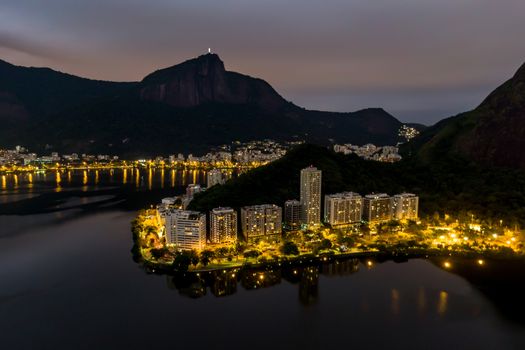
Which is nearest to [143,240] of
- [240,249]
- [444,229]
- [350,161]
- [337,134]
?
[240,249]

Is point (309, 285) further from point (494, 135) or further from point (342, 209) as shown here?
point (494, 135)

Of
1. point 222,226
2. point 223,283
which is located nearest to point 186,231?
point 222,226

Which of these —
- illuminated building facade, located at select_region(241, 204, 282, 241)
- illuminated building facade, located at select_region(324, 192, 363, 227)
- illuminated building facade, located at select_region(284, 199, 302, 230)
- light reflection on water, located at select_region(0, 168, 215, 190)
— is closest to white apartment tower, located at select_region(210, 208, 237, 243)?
illuminated building facade, located at select_region(241, 204, 282, 241)

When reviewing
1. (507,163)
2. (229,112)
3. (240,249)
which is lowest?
(240,249)

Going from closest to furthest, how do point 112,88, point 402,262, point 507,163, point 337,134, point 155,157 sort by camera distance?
point 402,262 → point 507,163 → point 155,157 → point 337,134 → point 112,88

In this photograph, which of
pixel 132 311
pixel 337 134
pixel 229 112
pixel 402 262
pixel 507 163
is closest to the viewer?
pixel 132 311

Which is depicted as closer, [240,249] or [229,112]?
[240,249]

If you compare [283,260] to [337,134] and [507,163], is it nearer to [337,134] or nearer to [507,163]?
[507,163]
